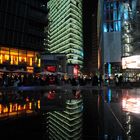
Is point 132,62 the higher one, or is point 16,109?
point 132,62

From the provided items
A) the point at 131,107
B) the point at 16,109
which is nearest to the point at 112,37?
the point at 131,107

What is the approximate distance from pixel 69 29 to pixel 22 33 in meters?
99.2

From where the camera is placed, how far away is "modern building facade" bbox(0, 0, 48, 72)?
199ft

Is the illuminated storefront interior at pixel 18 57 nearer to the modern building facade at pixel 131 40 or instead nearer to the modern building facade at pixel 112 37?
the modern building facade at pixel 131 40

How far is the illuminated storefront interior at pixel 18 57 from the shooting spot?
60703 mm

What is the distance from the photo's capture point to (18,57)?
64.3m

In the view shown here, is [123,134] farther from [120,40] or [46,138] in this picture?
[120,40]

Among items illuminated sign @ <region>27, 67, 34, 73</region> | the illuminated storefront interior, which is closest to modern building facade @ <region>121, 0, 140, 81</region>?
the illuminated storefront interior

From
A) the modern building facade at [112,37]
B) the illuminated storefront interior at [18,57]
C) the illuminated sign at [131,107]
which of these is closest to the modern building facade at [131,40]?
the modern building facade at [112,37]

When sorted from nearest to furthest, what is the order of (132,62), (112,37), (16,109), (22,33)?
(16,109) < (132,62) < (22,33) < (112,37)

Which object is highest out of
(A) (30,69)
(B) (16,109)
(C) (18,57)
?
(C) (18,57)

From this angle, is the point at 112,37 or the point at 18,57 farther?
the point at 112,37

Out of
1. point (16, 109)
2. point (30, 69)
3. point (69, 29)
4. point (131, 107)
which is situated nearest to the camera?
point (16, 109)

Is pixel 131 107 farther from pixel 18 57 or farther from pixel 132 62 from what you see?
pixel 18 57
